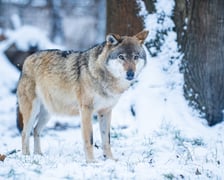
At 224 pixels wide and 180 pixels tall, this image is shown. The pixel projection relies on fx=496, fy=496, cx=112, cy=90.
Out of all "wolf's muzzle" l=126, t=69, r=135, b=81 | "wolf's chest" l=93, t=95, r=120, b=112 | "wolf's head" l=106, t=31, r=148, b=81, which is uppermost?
"wolf's head" l=106, t=31, r=148, b=81

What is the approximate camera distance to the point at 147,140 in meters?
7.00

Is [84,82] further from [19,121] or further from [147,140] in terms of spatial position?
Result: [19,121]

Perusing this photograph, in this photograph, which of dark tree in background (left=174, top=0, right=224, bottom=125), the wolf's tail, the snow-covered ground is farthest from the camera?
the wolf's tail

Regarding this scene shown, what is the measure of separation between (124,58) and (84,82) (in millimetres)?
581

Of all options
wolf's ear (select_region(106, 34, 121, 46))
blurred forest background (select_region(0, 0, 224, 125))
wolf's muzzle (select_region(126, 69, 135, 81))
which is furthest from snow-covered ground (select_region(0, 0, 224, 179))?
wolf's ear (select_region(106, 34, 121, 46))

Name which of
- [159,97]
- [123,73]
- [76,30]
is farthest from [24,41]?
[76,30]

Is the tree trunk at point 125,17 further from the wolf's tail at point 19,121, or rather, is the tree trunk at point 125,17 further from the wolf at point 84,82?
the wolf's tail at point 19,121

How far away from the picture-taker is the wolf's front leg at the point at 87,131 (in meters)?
5.92

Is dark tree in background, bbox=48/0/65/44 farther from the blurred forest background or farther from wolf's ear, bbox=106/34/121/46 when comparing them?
wolf's ear, bbox=106/34/121/46

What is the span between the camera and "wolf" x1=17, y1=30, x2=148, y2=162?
5898 millimetres

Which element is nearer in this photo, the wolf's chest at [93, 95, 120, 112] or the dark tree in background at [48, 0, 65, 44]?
the wolf's chest at [93, 95, 120, 112]

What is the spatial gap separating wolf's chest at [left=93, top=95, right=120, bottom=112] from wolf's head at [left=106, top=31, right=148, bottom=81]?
0.95 ft

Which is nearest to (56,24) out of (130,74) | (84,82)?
(84,82)

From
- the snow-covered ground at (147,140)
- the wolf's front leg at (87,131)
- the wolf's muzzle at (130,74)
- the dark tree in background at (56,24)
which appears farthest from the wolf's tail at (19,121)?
the dark tree in background at (56,24)
